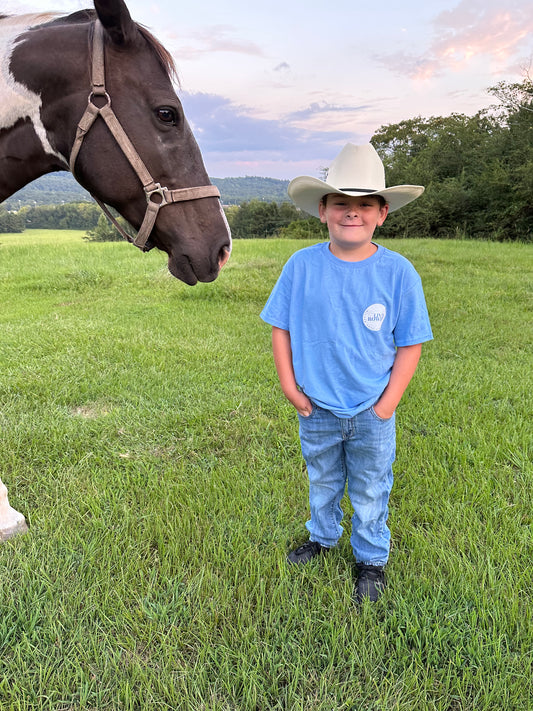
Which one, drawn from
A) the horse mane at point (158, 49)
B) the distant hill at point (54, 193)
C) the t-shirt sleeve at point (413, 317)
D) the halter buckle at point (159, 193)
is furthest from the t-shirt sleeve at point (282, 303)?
the horse mane at point (158, 49)

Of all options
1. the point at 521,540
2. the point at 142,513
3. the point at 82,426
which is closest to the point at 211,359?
the point at 82,426

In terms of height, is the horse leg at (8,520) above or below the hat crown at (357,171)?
below

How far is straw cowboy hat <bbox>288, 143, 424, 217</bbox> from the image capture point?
1671 mm

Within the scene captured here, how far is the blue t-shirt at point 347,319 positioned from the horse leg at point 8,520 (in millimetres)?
1605

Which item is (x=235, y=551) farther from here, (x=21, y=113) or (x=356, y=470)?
(x=21, y=113)

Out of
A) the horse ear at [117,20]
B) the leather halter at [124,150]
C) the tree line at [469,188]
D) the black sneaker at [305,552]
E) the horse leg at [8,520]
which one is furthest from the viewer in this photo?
the tree line at [469,188]

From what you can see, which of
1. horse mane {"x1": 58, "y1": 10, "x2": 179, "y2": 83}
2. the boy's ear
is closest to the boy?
the boy's ear

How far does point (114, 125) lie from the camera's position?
1818 millimetres

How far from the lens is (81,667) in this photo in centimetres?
159

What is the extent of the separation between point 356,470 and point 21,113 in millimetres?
2063

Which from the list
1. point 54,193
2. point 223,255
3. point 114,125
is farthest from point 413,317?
point 54,193

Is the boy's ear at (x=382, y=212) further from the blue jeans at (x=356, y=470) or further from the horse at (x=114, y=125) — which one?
the blue jeans at (x=356, y=470)

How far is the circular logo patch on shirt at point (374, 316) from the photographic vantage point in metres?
1.76

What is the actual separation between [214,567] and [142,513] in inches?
22.6
